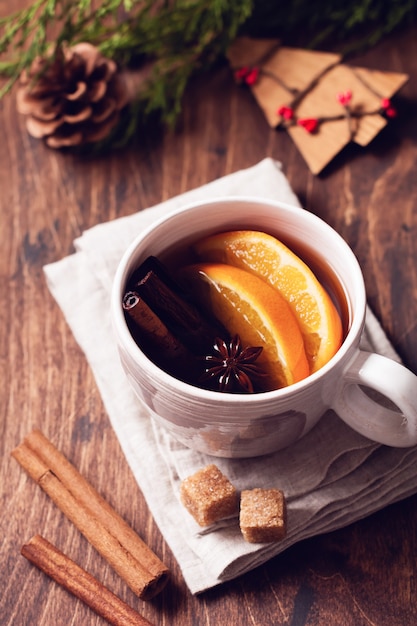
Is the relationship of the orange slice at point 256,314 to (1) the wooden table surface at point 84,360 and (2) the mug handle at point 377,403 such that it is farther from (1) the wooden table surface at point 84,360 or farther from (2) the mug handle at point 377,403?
(1) the wooden table surface at point 84,360

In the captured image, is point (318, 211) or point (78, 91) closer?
point (318, 211)

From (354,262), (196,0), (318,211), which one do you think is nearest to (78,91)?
(196,0)

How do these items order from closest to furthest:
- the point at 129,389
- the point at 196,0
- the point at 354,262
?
the point at 354,262
the point at 129,389
the point at 196,0

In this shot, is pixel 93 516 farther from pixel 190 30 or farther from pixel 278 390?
pixel 190 30

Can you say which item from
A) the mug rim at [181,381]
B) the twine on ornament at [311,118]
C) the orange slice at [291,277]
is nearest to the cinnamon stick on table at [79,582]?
the mug rim at [181,381]

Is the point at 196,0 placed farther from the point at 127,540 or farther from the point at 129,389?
the point at 127,540

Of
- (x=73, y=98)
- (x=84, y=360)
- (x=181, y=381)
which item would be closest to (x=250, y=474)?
(x=181, y=381)
